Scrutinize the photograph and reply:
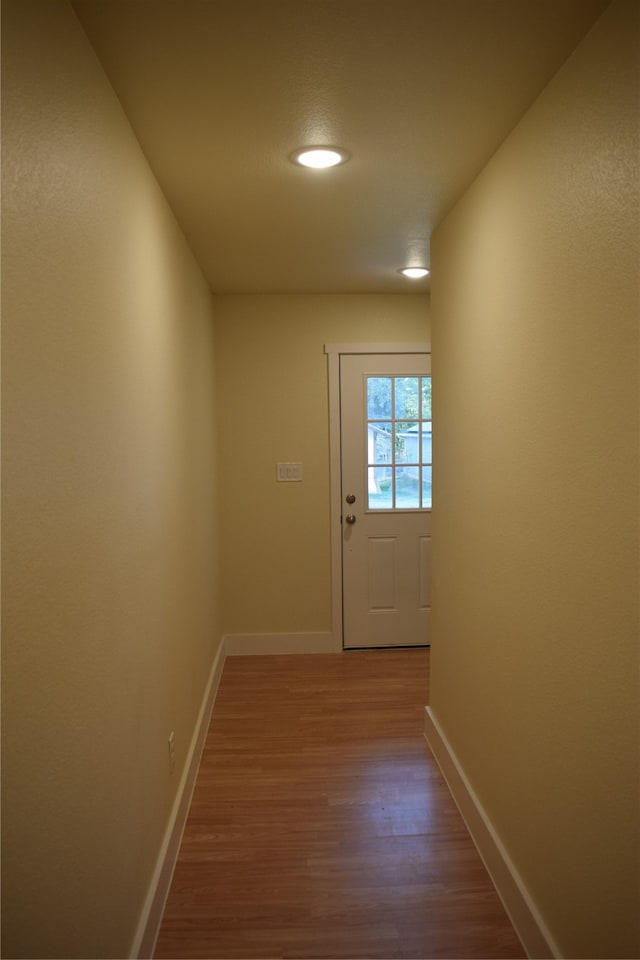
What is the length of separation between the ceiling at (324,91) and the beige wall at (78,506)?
120 mm

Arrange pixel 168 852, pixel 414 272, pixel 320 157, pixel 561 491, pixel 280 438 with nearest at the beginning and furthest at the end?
pixel 561 491
pixel 320 157
pixel 168 852
pixel 414 272
pixel 280 438

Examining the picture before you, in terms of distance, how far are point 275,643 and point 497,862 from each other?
250cm

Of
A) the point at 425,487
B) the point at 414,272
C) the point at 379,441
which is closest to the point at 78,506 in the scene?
the point at 414,272

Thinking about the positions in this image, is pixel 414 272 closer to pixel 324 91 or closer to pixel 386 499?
pixel 386 499

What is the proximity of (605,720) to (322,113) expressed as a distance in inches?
65.5

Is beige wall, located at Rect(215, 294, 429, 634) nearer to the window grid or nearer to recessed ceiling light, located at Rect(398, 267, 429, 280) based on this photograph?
the window grid

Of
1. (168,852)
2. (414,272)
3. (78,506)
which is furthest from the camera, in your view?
(414,272)

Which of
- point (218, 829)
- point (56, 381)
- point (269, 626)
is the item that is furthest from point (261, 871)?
point (269, 626)

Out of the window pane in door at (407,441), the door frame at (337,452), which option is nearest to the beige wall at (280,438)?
the door frame at (337,452)

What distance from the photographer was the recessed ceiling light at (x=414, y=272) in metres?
3.72

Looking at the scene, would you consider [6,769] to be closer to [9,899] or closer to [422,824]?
[9,899]

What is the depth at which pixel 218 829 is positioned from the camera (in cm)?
260

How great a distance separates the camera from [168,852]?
7.38 ft

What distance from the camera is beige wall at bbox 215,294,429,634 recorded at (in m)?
4.40
